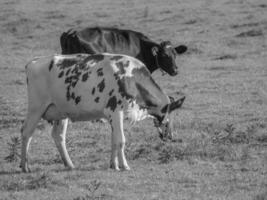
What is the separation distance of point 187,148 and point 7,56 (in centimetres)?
1304

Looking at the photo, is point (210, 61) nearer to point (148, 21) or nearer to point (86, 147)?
point (148, 21)

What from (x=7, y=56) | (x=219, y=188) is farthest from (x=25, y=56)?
(x=219, y=188)

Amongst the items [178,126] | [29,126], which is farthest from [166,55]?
[29,126]

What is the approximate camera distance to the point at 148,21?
2834cm

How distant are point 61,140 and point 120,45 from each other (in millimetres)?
5643

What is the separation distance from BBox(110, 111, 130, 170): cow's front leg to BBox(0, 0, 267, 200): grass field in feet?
0.60

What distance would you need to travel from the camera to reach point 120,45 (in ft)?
51.1

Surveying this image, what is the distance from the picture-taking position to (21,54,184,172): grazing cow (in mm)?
9758

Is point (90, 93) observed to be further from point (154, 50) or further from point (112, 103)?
point (154, 50)

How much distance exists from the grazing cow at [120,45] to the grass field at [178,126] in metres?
1.04

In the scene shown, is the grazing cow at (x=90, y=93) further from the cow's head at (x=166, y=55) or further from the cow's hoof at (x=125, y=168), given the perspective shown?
the cow's head at (x=166, y=55)

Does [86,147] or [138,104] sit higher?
[138,104]

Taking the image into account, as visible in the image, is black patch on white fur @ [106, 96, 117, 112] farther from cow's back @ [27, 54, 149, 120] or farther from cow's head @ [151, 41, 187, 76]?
cow's head @ [151, 41, 187, 76]

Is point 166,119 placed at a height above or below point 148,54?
above
